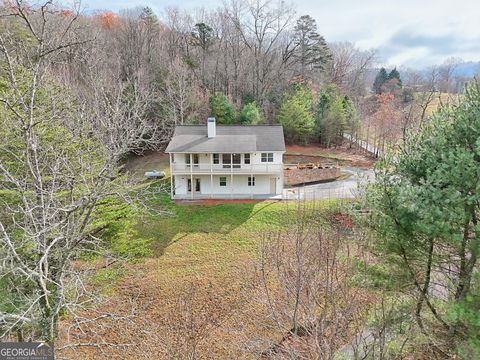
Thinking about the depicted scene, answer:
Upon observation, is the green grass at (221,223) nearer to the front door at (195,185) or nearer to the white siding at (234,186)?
the white siding at (234,186)

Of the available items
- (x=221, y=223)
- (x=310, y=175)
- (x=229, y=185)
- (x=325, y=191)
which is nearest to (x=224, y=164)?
(x=229, y=185)

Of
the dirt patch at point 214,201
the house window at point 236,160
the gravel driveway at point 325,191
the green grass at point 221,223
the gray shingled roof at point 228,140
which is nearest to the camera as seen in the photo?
the green grass at point 221,223

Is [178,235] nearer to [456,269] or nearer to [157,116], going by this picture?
[456,269]

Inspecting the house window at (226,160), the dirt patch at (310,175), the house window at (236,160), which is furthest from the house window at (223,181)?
the dirt patch at (310,175)

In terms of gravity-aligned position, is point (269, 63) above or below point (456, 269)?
above

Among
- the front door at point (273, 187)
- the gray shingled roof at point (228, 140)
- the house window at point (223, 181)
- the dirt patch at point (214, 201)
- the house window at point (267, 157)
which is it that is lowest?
the dirt patch at point (214, 201)

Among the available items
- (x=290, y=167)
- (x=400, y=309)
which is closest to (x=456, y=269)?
(x=400, y=309)

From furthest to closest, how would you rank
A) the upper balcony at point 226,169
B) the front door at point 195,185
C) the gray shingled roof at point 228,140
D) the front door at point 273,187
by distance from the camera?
the front door at point 195,185 < the front door at point 273,187 < the upper balcony at point 226,169 < the gray shingled roof at point 228,140
